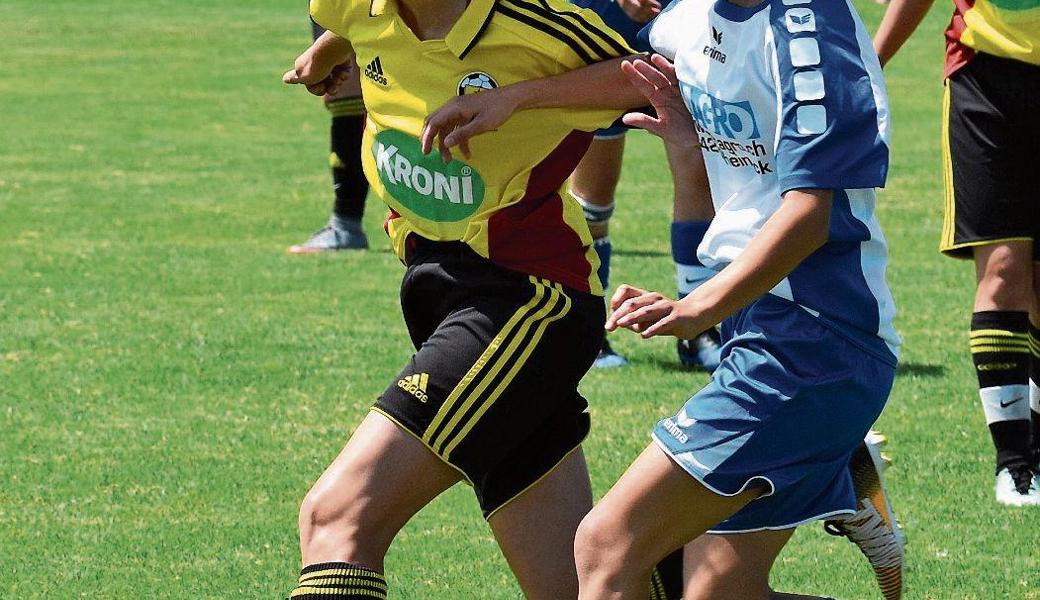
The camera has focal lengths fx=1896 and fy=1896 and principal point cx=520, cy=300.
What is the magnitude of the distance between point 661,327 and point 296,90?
1431cm

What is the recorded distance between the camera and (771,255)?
11.3 feet

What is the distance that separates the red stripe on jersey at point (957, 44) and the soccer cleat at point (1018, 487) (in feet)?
4.01

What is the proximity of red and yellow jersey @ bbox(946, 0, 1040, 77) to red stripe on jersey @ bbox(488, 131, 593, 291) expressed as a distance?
6.52 ft

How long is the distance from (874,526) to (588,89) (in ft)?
3.98

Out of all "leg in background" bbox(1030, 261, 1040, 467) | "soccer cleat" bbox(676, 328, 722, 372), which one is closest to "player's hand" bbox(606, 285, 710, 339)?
"leg in background" bbox(1030, 261, 1040, 467)

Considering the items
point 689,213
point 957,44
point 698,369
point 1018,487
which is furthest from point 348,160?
point 1018,487

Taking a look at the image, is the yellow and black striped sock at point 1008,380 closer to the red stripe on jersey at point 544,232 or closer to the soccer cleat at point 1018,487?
the soccer cleat at point 1018,487

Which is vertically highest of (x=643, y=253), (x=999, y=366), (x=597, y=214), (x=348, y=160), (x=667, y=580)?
(x=667, y=580)

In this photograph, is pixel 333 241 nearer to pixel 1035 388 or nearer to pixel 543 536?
pixel 1035 388

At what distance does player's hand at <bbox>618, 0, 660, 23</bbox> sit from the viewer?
5789 mm

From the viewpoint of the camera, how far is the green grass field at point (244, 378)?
17.0ft

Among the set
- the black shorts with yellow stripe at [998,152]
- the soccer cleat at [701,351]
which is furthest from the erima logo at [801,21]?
the soccer cleat at [701,351]

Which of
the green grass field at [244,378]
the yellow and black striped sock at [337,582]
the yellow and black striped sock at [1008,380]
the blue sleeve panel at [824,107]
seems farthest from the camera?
the yellow and black striped sock at [1008,380]

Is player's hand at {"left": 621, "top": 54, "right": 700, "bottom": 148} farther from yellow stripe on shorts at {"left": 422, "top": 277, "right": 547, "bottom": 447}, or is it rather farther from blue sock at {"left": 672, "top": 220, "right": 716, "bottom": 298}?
blue sock at {"left": 672, "top": 220, "right": 716, "bottom": 298}
